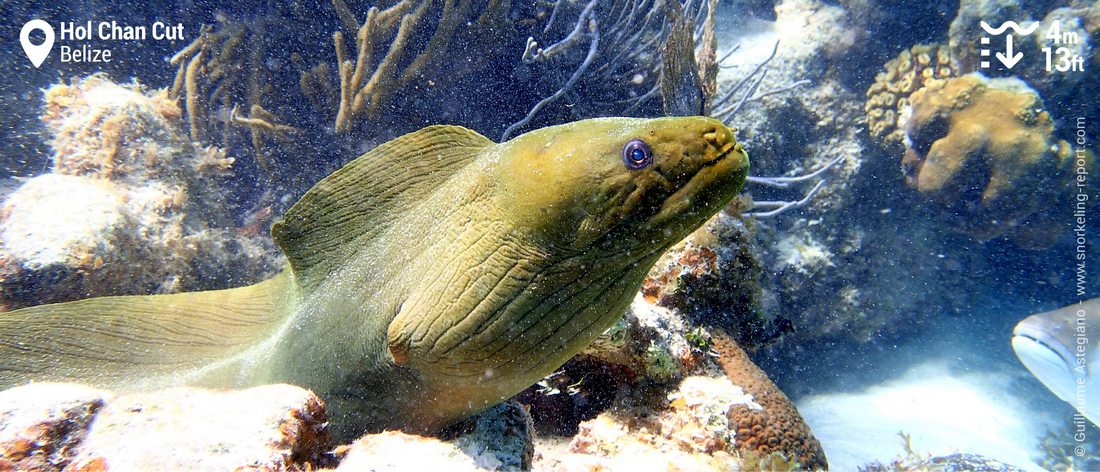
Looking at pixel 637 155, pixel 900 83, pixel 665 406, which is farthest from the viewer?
pixel 900 83

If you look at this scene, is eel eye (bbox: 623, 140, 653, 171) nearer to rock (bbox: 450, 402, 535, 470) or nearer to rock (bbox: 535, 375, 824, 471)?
rock (bbox: 450, 402, 535, 470)

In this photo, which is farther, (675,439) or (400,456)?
(675,439)

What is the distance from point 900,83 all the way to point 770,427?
7.70 metres

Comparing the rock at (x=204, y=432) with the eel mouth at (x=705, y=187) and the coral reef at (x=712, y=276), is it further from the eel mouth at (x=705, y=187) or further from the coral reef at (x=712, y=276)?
the coral reef at (x=712, y=276)

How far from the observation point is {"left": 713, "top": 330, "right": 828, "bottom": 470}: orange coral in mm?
2799

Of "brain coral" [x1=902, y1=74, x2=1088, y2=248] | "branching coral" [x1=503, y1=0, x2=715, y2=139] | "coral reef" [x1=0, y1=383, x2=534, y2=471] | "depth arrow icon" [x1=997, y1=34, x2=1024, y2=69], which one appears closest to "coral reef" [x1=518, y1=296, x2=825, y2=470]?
"coral reef" [x1=0, y1=383, x2=534, y2=471]

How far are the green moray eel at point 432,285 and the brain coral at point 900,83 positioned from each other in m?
7.67

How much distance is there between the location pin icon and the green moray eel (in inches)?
261

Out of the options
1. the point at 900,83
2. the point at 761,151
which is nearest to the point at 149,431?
the point at 761,151

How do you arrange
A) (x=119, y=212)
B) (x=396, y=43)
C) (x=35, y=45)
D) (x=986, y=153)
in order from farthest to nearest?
(x=986, y=153), (x=35, y=45), (x=396, y=43), (x=119, y=212)

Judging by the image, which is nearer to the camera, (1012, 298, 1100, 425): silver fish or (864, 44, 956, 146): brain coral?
(1012, 298, 1100, 425): silver fish

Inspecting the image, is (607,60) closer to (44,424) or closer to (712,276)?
(712,276)

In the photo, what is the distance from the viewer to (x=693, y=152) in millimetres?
1832

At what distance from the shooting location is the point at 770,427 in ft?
9.40
